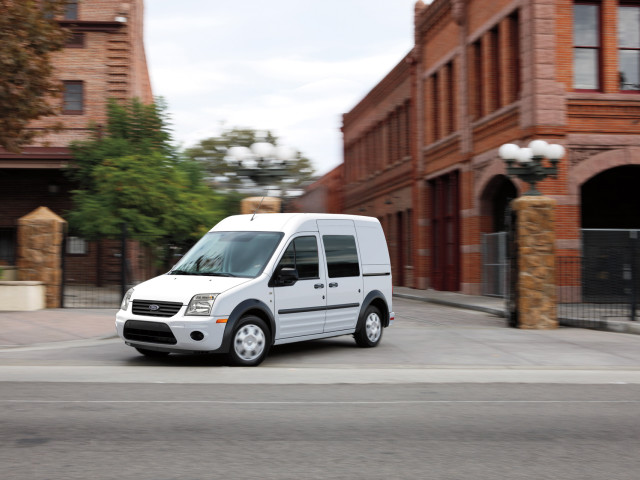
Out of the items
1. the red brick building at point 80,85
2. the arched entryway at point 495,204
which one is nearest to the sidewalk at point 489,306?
the arched entryway at point 495,204

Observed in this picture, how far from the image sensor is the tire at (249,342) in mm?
10008

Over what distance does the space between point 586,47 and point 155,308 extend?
16.3 metres

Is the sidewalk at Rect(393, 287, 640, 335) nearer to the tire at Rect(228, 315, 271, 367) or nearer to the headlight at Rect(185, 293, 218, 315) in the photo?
the tire at Rect(228, 315, 271, 367)

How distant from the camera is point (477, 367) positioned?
→ 10938 mm

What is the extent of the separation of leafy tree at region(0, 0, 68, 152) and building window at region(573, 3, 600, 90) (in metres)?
13.2

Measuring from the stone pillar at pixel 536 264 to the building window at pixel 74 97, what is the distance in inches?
746

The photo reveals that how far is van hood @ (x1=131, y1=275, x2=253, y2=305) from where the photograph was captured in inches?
389

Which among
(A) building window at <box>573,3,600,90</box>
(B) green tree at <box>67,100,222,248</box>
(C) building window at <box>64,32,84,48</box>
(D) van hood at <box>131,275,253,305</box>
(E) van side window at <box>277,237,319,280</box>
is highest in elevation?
(C) building window at <box>64,32,84,48</box>

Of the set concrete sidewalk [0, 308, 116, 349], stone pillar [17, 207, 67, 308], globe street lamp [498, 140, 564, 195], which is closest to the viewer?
concrete sidewalk [0, 308, 116, 349]

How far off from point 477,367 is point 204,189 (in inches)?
609

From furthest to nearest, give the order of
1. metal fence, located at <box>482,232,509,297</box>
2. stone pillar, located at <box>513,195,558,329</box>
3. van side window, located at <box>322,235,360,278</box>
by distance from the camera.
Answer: metal fence, located at <box>482,232,509,297</box>, stone pillar, located at <box>513,195,558,329</box>, van side window, located at <box>322,235,360,278</box>

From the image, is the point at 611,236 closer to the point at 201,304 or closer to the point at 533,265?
the point at 533,265

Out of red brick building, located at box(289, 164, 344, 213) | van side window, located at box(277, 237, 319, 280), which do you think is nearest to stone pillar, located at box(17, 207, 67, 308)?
van side window, located at box(277, 237, 319, 280)

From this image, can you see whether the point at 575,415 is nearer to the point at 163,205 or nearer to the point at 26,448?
A: the point at 26,448
